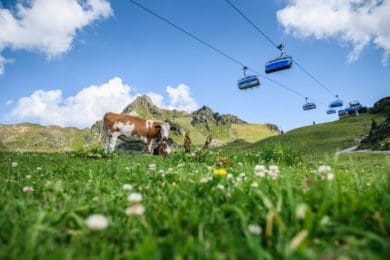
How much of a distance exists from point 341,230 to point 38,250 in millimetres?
2230

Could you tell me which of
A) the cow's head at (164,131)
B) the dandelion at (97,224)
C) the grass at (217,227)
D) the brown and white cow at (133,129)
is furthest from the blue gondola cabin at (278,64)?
the dandelion at (97,224)

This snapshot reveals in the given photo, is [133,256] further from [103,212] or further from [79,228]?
[103,212]

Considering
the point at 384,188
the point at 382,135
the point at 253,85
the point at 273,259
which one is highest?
the point at 253,85

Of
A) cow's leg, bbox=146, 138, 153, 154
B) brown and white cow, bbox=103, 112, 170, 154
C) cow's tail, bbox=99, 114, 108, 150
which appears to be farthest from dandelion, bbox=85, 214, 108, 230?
cow's tail, bbox=99, 114, 108, 150

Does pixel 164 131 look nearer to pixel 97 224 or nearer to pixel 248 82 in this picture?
pixel 248 82

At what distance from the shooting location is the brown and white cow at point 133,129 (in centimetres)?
2653

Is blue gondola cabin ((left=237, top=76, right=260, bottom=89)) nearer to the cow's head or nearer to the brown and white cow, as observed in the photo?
the brown and white cow

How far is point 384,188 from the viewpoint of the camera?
4156mm

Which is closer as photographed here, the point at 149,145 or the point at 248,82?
the point at 149,145

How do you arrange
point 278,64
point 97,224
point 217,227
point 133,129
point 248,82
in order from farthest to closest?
point 248,82 → point 278,64 → point 133,129 → point 217,227 → point 97,224

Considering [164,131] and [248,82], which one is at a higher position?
[248,82]

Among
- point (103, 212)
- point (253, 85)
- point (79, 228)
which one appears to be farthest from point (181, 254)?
point (253, 85)

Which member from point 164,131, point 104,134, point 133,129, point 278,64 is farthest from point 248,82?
point 104,134

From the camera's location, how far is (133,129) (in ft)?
88.7
